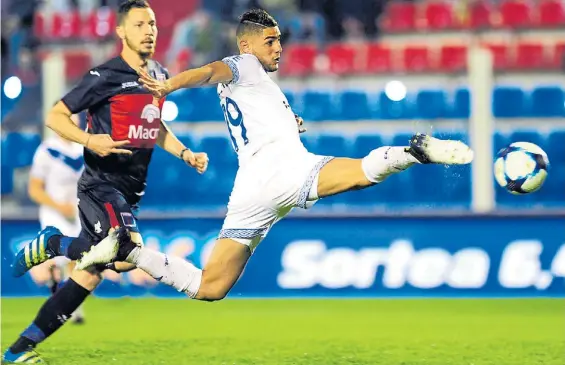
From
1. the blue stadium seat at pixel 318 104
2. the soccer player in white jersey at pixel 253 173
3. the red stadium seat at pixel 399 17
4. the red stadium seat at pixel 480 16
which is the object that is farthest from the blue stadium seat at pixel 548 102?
the soccer player in white jersey at pixel 253 173

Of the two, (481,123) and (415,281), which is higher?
(481,123)

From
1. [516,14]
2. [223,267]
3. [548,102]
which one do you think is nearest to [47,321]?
[223,267]

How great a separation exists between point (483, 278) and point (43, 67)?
4.98 metres

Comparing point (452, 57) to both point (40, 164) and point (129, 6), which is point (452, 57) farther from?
point (129, 6)

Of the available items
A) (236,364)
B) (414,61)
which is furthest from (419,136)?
(414,61)

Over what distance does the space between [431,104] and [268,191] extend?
7.10 metres

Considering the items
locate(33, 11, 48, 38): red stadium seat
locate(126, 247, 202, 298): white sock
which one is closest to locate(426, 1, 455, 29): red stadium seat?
locate(33, 11, 48, 38): red stadium seat

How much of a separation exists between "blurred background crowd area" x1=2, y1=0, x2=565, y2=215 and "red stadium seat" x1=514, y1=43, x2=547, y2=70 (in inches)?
1.0

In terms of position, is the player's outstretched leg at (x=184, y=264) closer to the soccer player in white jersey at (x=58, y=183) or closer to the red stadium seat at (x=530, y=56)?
the soccer player in white jersey at (x=58, y=183)

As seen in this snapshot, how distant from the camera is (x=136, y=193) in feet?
22.7

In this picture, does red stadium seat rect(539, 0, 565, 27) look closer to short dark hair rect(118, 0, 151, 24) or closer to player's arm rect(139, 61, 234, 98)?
short dark hair rect(118, 0, 151, 24)

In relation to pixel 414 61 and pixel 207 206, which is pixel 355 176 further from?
pixel 414 61

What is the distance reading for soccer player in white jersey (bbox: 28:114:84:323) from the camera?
973cm

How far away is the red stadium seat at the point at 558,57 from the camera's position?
13992 mm
